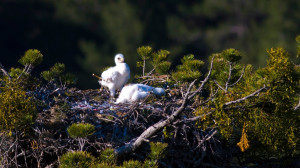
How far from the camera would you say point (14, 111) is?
4.44m

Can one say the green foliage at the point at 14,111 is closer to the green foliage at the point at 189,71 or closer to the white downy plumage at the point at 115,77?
the green foliage at the point at 189,71

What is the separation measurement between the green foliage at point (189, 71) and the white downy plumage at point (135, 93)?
0.27 meters

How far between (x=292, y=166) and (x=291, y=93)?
1.33 metres

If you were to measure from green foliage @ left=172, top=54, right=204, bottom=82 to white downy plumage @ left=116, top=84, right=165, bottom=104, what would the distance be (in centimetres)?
27

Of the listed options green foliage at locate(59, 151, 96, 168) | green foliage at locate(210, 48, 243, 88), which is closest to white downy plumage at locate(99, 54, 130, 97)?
green foliage at locate(210, 48, 243, 88)

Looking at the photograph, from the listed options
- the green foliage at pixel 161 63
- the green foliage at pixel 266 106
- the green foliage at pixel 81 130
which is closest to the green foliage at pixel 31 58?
the green foliage at pixel 161 63

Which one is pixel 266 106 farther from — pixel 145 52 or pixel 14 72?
pixel 14 72

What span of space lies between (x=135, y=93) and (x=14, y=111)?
1.35m

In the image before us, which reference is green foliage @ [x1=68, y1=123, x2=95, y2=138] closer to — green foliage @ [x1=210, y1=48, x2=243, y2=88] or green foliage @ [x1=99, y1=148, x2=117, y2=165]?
green foliage @ [x1=99, y1=148, x2=117, y2=165]

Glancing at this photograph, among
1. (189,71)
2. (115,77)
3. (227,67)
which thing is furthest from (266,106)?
(115,77)

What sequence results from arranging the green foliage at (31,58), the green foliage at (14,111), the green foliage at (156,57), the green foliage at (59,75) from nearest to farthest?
the green foliage at (14,111) < the green foliage at (31,58) < the green foliage at (59,75) < the green foliage at (156,57)

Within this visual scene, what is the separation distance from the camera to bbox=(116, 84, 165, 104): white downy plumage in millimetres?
5529

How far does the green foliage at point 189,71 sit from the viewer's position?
15.8 feet

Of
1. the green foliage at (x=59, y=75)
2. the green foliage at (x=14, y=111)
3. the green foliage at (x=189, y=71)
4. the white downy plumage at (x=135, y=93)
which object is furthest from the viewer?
the green foliage at (x=59, y=75)
